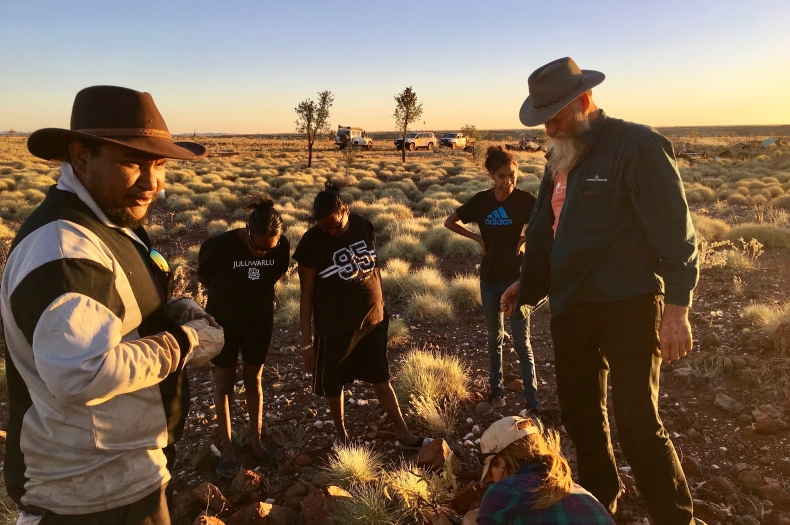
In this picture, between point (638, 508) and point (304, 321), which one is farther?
point (304, 321)

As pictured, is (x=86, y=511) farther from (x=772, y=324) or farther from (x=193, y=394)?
(x=772, y=324)

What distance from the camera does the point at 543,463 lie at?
6.44 ft

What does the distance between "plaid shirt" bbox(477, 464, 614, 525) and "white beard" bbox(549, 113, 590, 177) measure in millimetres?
1491

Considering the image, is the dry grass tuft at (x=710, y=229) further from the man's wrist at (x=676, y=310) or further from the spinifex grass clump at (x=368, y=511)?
the spinifex grass clump at (x=368, y=511)

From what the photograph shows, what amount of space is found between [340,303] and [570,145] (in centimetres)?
175

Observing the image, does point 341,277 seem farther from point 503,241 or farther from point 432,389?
point 432,389

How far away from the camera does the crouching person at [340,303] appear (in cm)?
338

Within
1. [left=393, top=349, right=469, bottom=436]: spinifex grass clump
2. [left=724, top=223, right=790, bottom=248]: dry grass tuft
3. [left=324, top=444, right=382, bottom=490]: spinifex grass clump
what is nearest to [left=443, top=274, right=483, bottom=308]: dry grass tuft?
[left=393, top=349, right=469, bottom=436]: spinifex grass clump

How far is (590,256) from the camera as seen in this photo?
8.01ft

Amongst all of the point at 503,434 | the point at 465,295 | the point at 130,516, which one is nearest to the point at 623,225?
the point at 503,434

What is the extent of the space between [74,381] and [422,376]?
11.3ft

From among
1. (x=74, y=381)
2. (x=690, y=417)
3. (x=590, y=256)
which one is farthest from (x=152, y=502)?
(x=690, y=417)

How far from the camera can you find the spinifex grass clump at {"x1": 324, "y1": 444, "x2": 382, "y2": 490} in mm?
3252

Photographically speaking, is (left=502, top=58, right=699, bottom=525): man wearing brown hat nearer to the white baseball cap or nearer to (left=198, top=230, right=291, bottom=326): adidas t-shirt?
the white baseball cap
